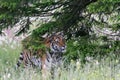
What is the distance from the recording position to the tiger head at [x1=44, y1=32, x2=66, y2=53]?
22.8 ft

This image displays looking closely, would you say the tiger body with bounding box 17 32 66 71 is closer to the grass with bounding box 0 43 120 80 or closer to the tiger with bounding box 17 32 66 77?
the tiger with bounding box 17 32 66 77

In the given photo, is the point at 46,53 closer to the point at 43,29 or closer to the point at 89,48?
the point at 43,29

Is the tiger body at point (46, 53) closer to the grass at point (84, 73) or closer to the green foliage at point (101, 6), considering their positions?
the grass at point (84, 73)

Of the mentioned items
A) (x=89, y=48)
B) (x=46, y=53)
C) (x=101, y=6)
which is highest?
(x=101, y=6)

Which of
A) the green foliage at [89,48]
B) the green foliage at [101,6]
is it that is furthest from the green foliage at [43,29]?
the green foliage at [101,6]

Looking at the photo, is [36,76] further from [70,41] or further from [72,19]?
[72,19]

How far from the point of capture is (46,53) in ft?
22.1

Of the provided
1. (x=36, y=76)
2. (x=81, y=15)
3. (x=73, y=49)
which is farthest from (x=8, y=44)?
(x=36, y=76)

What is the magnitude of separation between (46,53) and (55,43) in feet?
1.19

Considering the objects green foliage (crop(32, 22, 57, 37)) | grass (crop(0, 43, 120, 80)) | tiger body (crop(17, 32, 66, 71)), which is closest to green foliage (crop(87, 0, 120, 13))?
grass (crop(0, 43, 120, 80))

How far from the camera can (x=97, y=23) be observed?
25.5 ft

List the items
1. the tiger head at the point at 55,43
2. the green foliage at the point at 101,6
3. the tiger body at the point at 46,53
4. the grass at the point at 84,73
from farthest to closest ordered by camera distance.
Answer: the tiger head at the point at 55,43, the tiger body at the point at 46,53, the green foliage at the point at 101,6, the grass at the point at 84,73

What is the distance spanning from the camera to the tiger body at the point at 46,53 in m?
6.75

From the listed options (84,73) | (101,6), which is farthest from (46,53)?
(84,73)
